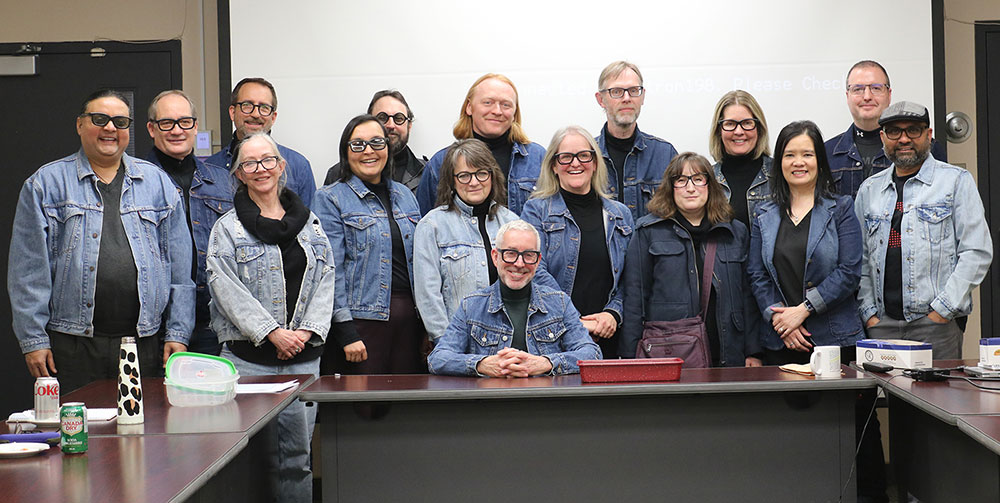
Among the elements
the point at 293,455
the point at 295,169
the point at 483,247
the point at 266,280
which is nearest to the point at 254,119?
the point at 295,169

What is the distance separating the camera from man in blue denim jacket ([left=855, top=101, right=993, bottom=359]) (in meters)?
4.14

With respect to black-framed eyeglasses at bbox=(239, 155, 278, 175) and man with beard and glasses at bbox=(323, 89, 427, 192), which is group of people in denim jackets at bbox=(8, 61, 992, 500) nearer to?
black-framed eyeglasses at bbox=(239, 155, 278, 175)

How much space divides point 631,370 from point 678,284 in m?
0.95

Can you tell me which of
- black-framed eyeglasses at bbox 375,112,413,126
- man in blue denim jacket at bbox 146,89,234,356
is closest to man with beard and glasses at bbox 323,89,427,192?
black-framed eyeglasses at bbox 375,112,413,126

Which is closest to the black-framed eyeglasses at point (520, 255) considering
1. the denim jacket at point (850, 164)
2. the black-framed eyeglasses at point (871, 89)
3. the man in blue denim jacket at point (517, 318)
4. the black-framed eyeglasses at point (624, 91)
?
the man in blue denim jacket at point (517, 318)

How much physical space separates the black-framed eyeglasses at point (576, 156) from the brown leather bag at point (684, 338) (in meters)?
0.70

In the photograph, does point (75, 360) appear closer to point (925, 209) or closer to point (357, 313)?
point (357, 313)

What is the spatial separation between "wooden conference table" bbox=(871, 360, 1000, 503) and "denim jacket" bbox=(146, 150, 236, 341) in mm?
2839

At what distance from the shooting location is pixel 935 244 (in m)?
4.18

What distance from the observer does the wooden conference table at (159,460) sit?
2.06 meters

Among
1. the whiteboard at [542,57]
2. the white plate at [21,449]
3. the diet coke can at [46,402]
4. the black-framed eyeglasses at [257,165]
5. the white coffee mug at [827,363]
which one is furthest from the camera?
the whiteboard at [542,57]

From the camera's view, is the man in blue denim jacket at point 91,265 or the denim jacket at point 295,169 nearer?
the man in blue denim jacket at point 91,265

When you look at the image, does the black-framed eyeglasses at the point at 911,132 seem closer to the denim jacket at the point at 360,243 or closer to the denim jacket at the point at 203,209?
the denim jacket at the point at 360,243

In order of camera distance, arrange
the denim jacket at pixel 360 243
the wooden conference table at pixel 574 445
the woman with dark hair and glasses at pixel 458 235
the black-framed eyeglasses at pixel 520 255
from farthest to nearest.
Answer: the denim jacket at pixel 360 243
the woman with dark hair and glasses at pixel 458 235
the black-framed eyeglasses at pixel 520 255
the wooden conference table at pixel 574 445
